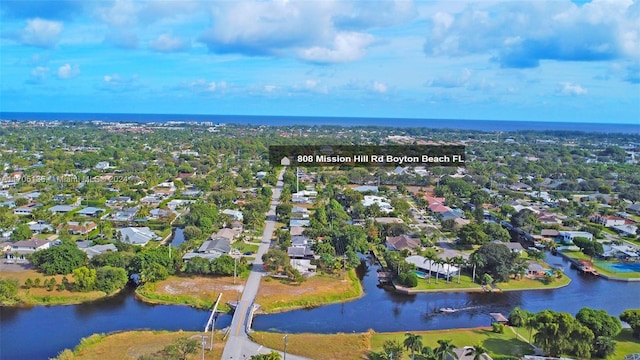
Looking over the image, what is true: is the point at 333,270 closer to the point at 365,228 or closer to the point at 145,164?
the point at 365,228

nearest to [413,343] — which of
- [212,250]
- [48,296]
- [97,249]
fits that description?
[212,250]

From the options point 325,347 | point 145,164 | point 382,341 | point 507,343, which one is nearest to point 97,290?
point 325,347

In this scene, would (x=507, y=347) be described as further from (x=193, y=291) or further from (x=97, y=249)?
(x=97, y=249)

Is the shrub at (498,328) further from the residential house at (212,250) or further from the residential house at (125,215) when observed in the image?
the residential house at (125,215)

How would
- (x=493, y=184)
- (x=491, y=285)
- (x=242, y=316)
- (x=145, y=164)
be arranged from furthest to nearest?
(x=145, y=164) < (x=493, y=184) < (x=491, y=285) < (x=242, y=316)

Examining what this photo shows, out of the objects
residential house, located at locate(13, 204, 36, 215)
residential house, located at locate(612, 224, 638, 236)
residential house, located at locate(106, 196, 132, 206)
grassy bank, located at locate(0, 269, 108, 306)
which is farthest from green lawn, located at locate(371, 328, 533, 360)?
residential house, located at locate(13, 204, 36, 215)

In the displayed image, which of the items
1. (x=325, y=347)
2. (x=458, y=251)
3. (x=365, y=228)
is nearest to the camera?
(x=325, y=347)
